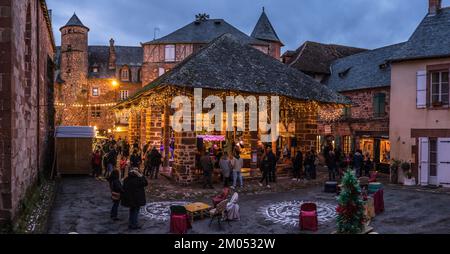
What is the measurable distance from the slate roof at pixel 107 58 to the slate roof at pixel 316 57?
23419 millimetres

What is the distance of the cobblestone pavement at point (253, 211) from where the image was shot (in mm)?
9234

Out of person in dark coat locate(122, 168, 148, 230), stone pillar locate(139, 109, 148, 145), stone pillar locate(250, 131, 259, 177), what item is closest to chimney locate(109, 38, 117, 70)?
stone pillar locate(139, 109, 148, 145)

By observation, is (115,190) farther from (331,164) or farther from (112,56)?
(112,56)

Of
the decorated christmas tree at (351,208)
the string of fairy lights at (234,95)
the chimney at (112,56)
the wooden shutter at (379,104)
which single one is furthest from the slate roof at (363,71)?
the chimney at (112,56)

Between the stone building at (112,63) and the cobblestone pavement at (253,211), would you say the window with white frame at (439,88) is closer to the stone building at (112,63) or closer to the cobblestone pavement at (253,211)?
the cobblestone pavement at (253,211)

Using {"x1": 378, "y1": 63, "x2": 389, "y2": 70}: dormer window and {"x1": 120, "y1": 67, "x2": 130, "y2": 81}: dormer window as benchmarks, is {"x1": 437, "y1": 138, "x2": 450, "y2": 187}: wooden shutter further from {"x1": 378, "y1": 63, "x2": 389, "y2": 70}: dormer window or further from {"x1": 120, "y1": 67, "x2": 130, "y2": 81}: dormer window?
{"x1": 120, "y1": 67, "x2": 130, "y2": 81}: dormer window

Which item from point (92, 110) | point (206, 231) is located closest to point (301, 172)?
point (206, 231)

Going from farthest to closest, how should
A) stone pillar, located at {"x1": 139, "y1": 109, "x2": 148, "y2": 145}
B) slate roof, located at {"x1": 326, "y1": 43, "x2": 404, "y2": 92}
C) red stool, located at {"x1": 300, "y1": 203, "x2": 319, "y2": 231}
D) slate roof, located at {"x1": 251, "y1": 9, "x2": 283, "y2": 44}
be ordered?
slate roof, located at {"x1": 251, "y1": 9, "x2": 283, "y2": 44} → slate roof, located at {"x1": 326, "y1": 43, "x2": 404, "y2": 92} → stone pillar, located at {"x1": 139, "y1": 109, "x2": 148, "y2": 145} → red stool, located at {"x1": 300, "y1": 203, "x2": 319, "y2": 231}

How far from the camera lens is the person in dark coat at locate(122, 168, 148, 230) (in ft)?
29.6

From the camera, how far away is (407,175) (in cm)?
1678

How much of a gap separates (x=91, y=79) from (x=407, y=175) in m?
38.4

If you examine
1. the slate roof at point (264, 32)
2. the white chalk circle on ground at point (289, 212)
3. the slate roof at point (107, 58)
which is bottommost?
the white chalk circle on ground at point (289, 212)

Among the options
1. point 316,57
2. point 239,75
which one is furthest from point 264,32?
point 239,75

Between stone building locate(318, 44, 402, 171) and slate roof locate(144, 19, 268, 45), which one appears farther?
slate roof locate(144, 19, 268, 45)
